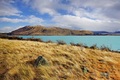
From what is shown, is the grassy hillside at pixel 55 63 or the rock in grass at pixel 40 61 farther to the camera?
the rock in grass at pixel 40 61

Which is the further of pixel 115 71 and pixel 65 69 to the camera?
pixel 115 71

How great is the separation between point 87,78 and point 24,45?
5.48 m

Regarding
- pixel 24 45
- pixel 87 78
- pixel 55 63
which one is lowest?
pixel 87 78

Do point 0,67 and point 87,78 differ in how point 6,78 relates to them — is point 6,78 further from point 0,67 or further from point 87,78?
point 87,78

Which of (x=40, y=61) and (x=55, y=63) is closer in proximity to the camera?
(x=40, y=61)

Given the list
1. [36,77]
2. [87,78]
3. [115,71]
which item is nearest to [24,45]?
[36,77]

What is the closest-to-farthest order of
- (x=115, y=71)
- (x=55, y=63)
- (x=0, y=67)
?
(x=0, y=67)
(x=55, y=63)
(x=115, y=71)

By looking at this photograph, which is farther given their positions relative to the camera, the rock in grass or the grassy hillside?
the rock in grass

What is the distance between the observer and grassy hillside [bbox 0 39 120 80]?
11227 mm

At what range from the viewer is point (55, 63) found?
12547 mm

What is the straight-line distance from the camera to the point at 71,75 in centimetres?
1177

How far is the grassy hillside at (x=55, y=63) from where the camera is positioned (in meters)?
11.2

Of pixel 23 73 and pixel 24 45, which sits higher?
pixel 24 45

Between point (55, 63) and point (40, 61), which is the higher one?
point (40, 61)
